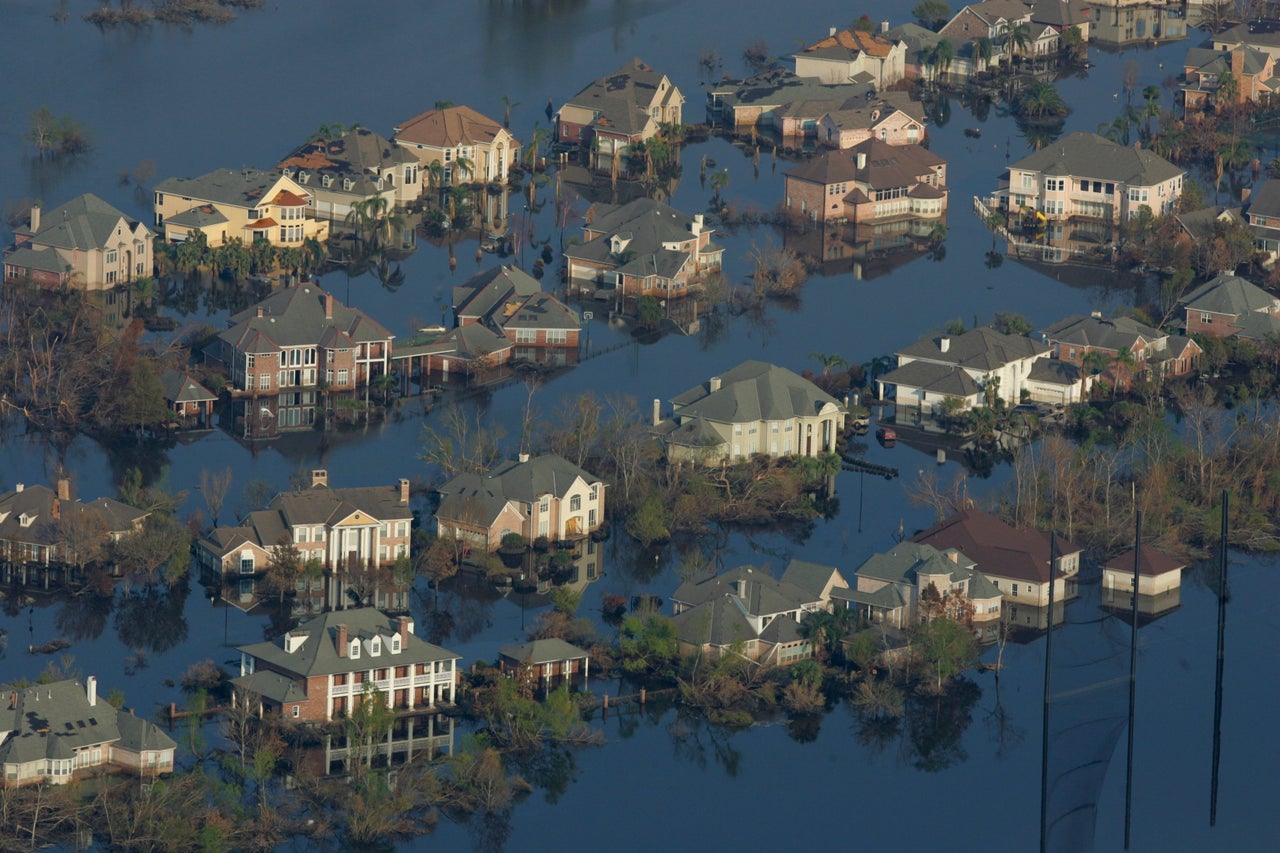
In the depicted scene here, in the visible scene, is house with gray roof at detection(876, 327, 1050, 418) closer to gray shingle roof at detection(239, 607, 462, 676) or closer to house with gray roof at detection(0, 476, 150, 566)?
house with gray roof at detection(0, 476, 150, 566)

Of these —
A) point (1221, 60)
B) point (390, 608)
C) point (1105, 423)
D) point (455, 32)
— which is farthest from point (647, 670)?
point (455, 32)

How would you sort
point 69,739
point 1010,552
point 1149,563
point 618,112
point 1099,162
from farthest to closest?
point 618,112
point 1099,162
point 1149,563
point 1010,552
point 69,739

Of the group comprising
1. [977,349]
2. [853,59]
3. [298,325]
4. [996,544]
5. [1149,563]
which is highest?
[853,59]

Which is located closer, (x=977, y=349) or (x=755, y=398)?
Answer: (x=755, y=398)

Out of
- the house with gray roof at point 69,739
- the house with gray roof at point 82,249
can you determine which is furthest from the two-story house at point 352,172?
the house with gray roof at point 69,739

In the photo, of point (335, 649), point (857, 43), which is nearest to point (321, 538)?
point (335, 649)

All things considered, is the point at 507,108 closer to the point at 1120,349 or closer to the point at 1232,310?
the point at 1232,310

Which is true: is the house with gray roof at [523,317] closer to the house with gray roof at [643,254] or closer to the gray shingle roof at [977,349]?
the house with gray roof at [643,254]
